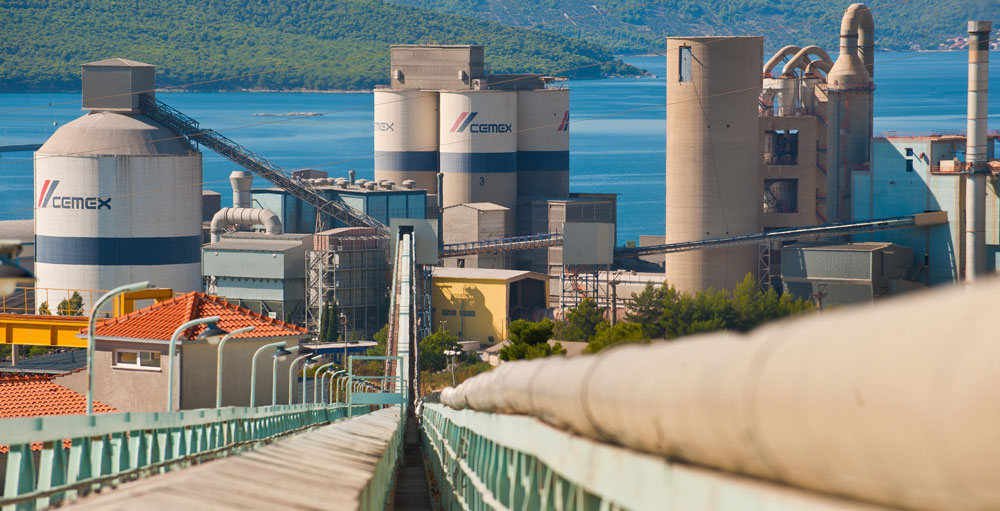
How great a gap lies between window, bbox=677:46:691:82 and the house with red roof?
51.0 meters

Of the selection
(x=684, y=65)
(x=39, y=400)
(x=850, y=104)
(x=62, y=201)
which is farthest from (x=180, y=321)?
(x=850, y=104)

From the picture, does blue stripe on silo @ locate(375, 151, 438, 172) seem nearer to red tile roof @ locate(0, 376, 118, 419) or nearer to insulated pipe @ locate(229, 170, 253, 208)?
insulated pipe @ locate(229, 170, 253, 208)

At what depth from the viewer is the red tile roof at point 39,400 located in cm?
2842

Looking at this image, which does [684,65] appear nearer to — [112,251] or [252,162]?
[252,162]

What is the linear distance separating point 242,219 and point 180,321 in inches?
2144

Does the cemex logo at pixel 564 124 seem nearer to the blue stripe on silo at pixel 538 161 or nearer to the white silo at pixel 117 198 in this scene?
the blue stripe on silo at pixel 538 161

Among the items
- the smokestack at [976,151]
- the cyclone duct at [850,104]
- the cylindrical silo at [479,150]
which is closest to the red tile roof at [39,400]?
the smokestack at [976,151]

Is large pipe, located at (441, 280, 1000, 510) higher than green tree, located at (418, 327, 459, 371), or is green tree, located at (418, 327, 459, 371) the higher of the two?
large pipe, located at (441, 280, 1000, 510)

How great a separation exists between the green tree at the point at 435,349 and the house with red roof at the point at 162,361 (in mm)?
39161

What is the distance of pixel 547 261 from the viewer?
9606cm

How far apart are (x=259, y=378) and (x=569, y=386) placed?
1234 inches

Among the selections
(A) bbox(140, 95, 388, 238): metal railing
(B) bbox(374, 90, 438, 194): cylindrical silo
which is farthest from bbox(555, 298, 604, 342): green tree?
(B) bbox(374, 90, 438, 194): cylindrical silo

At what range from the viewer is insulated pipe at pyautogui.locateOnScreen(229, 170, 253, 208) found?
8869 centimetres

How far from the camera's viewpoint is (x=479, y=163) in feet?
317
